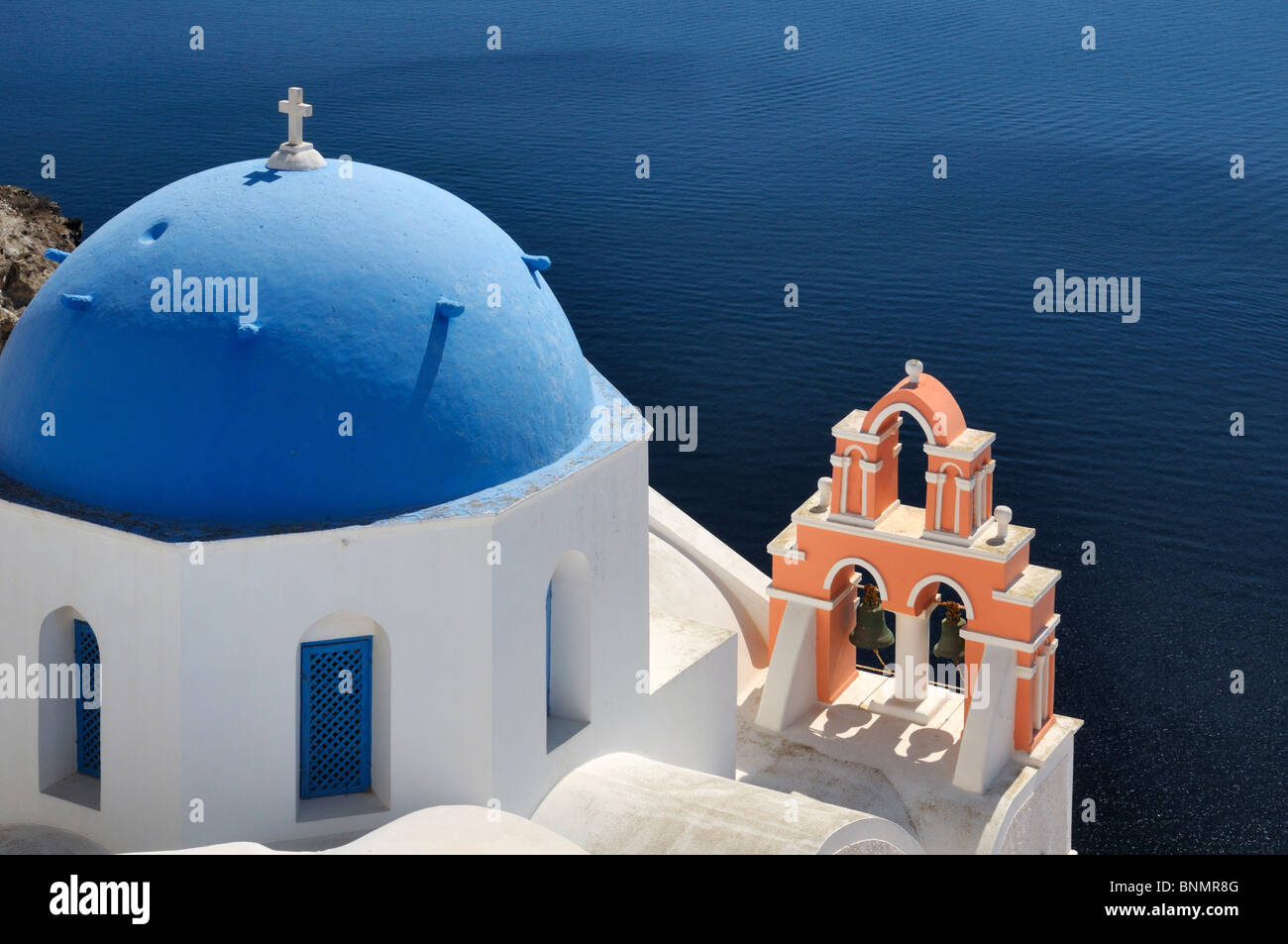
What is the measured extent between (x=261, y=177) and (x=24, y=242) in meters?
23.2

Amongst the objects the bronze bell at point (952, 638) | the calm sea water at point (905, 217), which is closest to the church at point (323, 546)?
the bronze bell at point (952, 638)

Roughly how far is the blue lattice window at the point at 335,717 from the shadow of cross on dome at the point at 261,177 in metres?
3.60

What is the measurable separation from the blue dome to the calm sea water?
47.7 feet

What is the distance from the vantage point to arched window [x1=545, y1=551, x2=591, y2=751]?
14164 millimetres

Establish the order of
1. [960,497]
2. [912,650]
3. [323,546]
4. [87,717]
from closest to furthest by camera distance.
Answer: [323,546], [87,717], [960,497], [912,650]

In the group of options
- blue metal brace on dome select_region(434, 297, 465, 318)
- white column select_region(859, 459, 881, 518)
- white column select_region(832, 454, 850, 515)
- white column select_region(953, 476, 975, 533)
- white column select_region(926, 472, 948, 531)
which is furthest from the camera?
white column select_region(832, 454, 850, 515)

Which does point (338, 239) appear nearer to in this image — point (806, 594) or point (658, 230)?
point (806, 594)

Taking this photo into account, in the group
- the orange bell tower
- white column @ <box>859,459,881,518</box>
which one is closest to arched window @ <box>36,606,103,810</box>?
the orange bell tower

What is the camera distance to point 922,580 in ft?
61.5

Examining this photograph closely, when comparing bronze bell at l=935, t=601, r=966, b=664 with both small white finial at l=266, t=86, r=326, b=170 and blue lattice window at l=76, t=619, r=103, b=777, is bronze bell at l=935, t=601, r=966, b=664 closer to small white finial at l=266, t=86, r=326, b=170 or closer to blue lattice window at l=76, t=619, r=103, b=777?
small white finial at l=266, t=86, r=326, b=170

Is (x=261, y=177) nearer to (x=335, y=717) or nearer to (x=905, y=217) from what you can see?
(x=335, y=717)

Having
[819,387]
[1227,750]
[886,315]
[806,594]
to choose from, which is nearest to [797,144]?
[886,315]

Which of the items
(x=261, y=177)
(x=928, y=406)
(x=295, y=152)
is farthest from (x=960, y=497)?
(x=261, y=177)

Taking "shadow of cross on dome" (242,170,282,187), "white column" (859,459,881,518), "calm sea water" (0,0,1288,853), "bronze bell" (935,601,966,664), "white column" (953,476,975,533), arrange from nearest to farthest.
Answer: "shadow of cross on dome" (242,170,282,187) < "white column" (953,476,975,533) < "white column" (859,459,881,518) < "bronze bell" (935,601,966,664) < "calm sea water" (0,0,1288,853)
